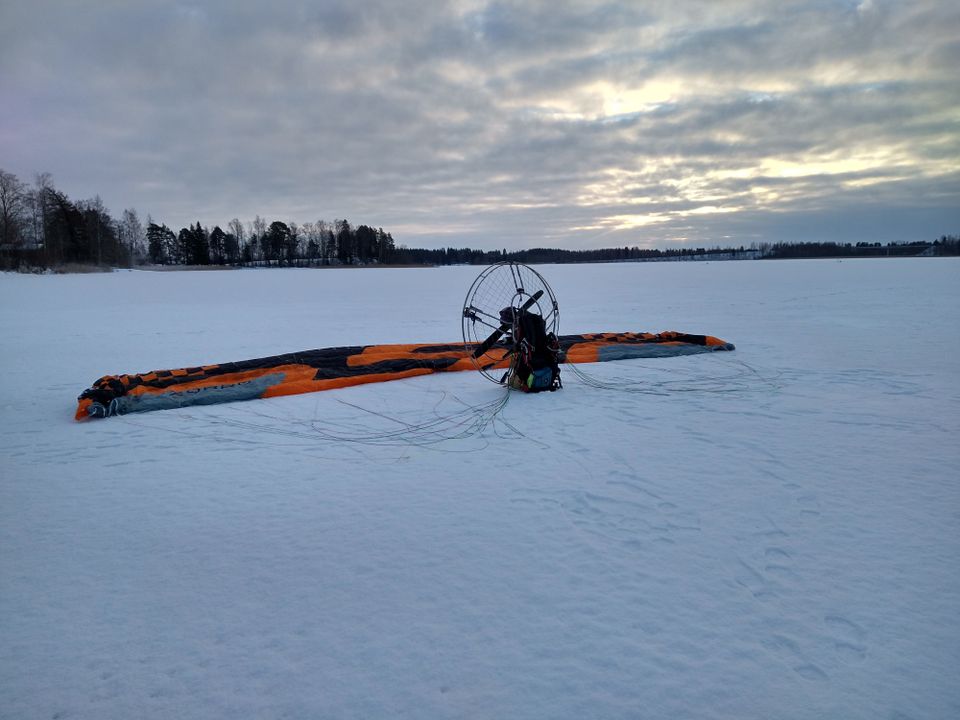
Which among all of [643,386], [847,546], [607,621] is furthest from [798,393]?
[607,621]

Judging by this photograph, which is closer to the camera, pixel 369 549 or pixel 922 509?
pixel 369 549

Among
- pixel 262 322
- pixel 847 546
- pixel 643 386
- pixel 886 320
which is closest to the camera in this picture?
pixel 847 546

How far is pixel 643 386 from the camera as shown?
573 centimetres

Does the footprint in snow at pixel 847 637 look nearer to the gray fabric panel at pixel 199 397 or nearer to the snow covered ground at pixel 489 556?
the snow covered ground at pixel 489 556

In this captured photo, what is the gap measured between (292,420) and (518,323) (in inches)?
91.3

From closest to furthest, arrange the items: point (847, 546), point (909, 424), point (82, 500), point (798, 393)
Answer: point (847, 546) < point (82, 500) < point (909, 424) < point (798, 393)

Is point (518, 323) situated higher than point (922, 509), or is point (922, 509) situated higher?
point (518, 323)

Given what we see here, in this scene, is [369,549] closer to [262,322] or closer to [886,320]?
[262,322]

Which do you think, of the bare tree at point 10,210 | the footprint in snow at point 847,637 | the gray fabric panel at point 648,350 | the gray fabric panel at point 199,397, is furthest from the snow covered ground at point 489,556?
the bare tree at point 10,210

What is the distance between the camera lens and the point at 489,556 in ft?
8.27

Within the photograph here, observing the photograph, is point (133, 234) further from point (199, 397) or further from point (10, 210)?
point (199, 397)

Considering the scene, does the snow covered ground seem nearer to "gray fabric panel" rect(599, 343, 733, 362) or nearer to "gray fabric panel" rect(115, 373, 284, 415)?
"gray fabric panel" rect(115, 373, 284, 415)

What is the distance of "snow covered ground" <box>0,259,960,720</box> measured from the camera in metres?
1.78

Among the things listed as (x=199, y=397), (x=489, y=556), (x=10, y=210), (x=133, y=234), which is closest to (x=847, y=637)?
(x=489, y=556)
